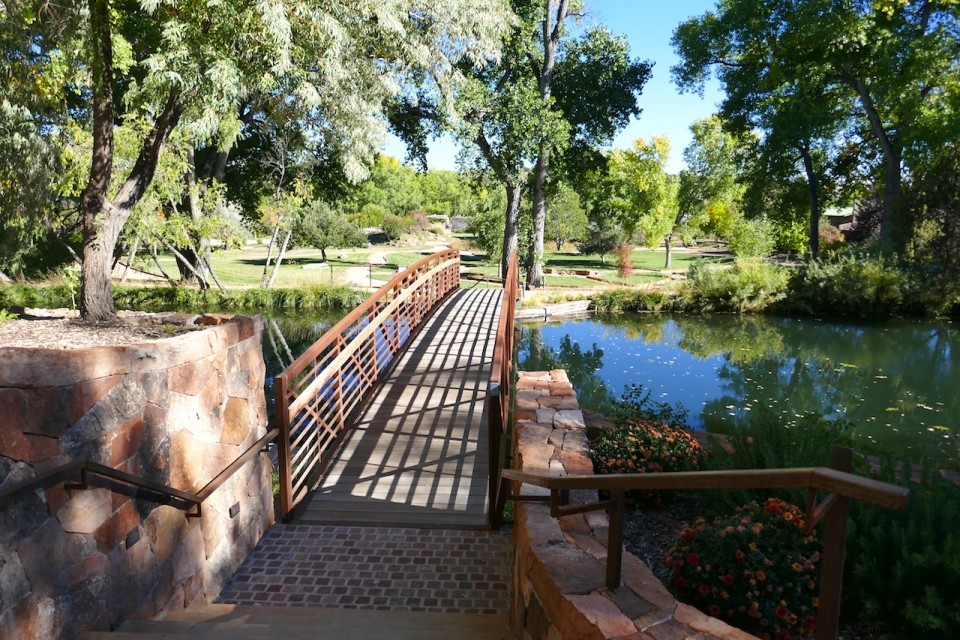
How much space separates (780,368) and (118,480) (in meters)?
13.9

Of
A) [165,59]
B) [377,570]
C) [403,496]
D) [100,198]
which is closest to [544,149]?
[165,59]

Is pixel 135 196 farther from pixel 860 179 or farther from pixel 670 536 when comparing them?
pixel 860 179

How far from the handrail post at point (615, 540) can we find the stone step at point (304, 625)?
1.02m

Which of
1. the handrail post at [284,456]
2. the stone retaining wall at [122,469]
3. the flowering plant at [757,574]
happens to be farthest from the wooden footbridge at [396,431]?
the flowering plant at [757,574]

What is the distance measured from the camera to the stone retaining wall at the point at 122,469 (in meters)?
2.54

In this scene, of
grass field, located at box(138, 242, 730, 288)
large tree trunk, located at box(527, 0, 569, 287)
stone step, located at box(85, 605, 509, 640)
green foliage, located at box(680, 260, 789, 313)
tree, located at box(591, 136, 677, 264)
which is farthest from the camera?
tree, located at box(591, 136, 677, 264)

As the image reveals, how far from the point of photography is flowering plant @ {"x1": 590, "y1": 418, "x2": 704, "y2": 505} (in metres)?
4.68

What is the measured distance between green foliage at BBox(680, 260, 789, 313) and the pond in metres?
0.79

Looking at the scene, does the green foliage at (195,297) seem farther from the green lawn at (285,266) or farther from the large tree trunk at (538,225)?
the large tree trunk at (538,225)

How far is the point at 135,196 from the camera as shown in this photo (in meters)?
7.44

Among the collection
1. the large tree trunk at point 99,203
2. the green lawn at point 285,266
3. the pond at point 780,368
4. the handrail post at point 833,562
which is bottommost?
the pond at point 780,368

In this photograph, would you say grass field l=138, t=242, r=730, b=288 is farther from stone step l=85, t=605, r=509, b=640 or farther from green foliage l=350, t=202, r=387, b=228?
stone step l=85, t=605, r=509, b=640

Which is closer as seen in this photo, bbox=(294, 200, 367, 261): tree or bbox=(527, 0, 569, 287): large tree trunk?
bbox=(527, 0, 569, 287): large tree trunk

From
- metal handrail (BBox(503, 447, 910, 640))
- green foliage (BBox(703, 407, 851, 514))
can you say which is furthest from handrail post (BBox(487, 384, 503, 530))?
metal handrail (BBox(503, 447, 910, 640))
